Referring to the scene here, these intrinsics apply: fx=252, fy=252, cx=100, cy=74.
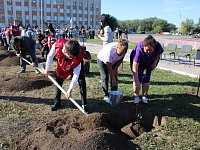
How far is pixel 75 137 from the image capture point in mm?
3402

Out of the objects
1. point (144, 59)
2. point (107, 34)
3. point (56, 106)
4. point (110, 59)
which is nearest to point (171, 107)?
point (144, 59)

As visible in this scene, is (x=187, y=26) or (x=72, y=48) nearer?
(x=72, y=48)

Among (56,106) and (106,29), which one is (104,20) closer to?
(106,29)

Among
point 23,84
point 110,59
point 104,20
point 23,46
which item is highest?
point 104,20

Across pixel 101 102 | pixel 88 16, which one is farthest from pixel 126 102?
pixel 88 16

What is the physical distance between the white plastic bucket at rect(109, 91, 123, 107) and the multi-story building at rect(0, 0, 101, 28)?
59.3 m

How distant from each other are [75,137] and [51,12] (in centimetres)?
7545

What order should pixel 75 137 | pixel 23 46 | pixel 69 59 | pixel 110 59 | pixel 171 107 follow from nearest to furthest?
pixel 75 137, pixel 69 59, pixel 110 59, pixel 171 107, pixel 23 46

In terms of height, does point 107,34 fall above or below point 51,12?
below

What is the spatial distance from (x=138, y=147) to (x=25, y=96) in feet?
11.1

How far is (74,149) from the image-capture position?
3.13m

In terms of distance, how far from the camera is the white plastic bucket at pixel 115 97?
4.79 m

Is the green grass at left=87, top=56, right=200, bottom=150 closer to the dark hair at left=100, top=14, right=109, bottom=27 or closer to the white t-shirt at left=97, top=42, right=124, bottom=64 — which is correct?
the white t-shirt at left=97, top=42, right=124, bottom=64

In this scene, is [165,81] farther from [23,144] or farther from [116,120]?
[23,144]
